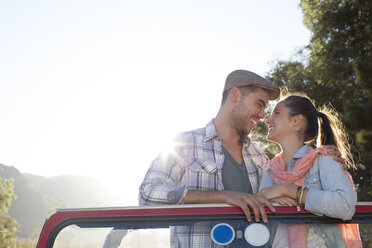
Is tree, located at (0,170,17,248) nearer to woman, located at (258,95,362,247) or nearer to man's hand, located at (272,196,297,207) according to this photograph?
woman, located at (258,95,362,247)

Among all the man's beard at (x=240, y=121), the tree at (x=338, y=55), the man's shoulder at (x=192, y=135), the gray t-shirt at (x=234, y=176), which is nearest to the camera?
the gray t-shirt at (x=234, y=176)

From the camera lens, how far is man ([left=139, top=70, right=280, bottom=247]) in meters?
2.74

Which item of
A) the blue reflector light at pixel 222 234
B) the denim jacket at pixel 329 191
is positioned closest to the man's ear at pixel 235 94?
the denim jacket at pixel 329 191

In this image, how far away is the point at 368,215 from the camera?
1.97m

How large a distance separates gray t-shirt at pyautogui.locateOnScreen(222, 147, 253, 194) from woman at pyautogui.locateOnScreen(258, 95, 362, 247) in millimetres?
396

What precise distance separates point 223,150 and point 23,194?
149921 millimetres

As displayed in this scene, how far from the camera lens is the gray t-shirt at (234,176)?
10.6 ft

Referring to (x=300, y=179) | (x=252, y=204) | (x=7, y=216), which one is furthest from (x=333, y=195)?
(x=7, y=216)

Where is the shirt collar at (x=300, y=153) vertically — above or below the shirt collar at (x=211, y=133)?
below

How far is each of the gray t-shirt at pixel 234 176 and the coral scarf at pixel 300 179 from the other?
406mm

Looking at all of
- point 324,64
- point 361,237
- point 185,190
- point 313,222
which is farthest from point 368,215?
point 324,64

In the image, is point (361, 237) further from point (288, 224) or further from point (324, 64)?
point (324, 64)

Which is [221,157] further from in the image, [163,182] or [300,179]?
[300,179]

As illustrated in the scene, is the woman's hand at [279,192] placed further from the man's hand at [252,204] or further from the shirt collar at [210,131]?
the shirt collar at [210,131]
